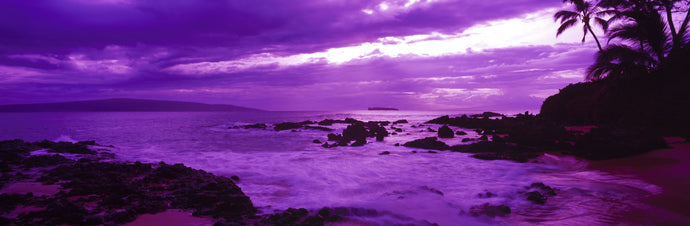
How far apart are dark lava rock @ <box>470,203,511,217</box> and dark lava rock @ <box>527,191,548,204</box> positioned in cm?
73

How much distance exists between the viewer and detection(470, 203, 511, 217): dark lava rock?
521 centimetres

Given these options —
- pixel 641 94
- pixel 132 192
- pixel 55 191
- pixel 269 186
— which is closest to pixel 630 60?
pixel 641 94

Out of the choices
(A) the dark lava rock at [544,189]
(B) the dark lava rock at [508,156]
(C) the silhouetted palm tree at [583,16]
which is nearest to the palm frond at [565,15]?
(C) the silhouetted palm tree at [583,16]

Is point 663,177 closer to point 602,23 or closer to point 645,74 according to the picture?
point 645,74

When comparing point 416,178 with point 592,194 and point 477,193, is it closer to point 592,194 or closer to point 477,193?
point 477,193

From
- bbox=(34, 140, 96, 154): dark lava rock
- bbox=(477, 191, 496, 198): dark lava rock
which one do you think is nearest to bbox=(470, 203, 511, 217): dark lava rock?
bbox=(477, 191, 496, 198): dark lava rock

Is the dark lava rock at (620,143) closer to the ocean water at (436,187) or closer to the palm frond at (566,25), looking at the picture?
the ocean water at (436,187)

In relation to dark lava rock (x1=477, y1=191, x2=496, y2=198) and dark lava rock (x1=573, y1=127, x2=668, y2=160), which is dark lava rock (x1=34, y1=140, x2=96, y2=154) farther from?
dark lava rock (x1=573, y1=127, x2=668, y2=160)

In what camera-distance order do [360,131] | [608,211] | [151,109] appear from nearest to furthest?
[608,211] → [360,131] → [151,109]

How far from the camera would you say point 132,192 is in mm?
6234

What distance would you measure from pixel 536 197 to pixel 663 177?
3.49 m

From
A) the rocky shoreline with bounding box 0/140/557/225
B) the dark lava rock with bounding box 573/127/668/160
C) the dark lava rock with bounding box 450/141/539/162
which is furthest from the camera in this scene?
the dark lava rock with bounding box 450/141/539/162

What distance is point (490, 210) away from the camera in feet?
17.6

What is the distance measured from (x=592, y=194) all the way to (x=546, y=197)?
35.4 inches
